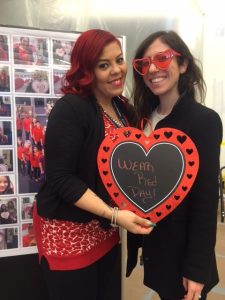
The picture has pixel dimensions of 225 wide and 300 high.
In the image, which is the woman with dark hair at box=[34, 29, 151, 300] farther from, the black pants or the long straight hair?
the long straight hair

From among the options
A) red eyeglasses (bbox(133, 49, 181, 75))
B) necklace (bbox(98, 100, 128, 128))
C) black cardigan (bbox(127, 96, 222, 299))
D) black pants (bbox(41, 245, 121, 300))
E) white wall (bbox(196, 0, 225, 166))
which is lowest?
black pants (bbox(41, 245, 121, 300))

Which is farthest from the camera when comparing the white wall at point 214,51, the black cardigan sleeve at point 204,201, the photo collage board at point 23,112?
the white wall at point 214,51

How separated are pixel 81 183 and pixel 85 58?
391 millimetres

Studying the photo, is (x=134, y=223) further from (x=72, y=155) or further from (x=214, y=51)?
(x=214, y=51)

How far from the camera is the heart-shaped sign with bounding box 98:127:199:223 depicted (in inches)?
37.1

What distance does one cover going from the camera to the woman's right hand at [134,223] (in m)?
0.95

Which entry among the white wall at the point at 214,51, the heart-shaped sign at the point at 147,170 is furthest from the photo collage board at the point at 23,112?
the white wall at the point at 214,51

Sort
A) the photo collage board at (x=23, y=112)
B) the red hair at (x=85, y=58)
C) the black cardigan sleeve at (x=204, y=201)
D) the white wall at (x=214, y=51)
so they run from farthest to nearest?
the white wall at (x=214, y=51), the photo collage board at (x=23, y=112), the red hair at (x=85, y=58), the black cardigan sleeve at (x=204, y=201)

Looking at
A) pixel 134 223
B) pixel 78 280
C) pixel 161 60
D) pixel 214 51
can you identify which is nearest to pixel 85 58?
pixel 161 60

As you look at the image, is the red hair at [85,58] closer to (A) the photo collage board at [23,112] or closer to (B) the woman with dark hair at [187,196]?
(B) the woman with dark hair at [187,196]

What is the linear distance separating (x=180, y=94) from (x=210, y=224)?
42 cm

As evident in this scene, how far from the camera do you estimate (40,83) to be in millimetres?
1537

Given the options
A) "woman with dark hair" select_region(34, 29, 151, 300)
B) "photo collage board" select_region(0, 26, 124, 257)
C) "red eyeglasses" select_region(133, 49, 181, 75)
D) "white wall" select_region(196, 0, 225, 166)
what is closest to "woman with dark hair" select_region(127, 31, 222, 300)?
"red eyeglasses" select_region(133, 49, 181, 75)

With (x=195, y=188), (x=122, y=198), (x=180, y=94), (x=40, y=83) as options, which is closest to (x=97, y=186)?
(x=122, y=198)
